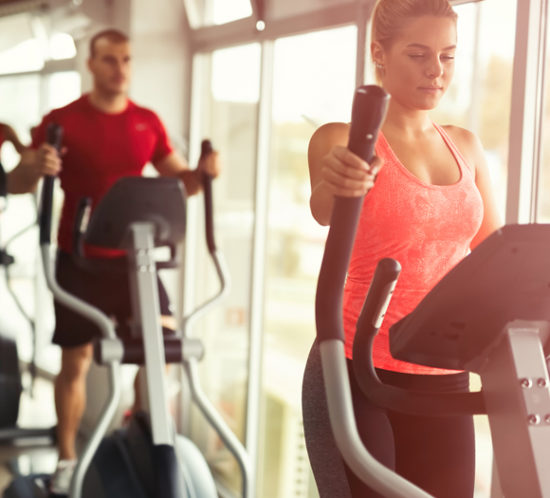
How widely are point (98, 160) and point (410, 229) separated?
1.91 meters

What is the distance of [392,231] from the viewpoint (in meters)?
1.40

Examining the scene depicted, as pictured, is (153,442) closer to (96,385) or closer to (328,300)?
(328,300)

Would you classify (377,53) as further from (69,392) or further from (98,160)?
(69,392)

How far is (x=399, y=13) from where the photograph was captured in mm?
1358

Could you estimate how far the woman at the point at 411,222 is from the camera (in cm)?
136

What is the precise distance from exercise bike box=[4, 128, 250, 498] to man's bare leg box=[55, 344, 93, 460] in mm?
603

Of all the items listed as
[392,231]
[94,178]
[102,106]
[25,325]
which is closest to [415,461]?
[392,231]

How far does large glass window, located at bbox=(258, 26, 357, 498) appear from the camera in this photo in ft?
9.61

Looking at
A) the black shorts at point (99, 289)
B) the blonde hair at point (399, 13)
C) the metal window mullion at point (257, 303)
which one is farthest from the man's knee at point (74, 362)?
the blonde hair at point (399, 13)

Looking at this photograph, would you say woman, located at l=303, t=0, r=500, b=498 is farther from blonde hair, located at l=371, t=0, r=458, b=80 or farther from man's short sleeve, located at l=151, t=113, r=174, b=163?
man's short sleeve, located at l=151, t=113, r=174, b=163

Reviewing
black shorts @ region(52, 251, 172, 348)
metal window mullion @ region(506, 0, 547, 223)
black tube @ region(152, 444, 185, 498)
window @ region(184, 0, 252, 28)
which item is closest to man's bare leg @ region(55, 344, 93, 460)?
black shorts @ region(52, 251, 172, 348)

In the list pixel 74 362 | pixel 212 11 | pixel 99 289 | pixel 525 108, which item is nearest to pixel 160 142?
pixel 99 289

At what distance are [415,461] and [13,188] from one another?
2.20 m

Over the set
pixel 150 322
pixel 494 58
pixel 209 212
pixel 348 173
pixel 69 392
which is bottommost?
pixel 69 392
